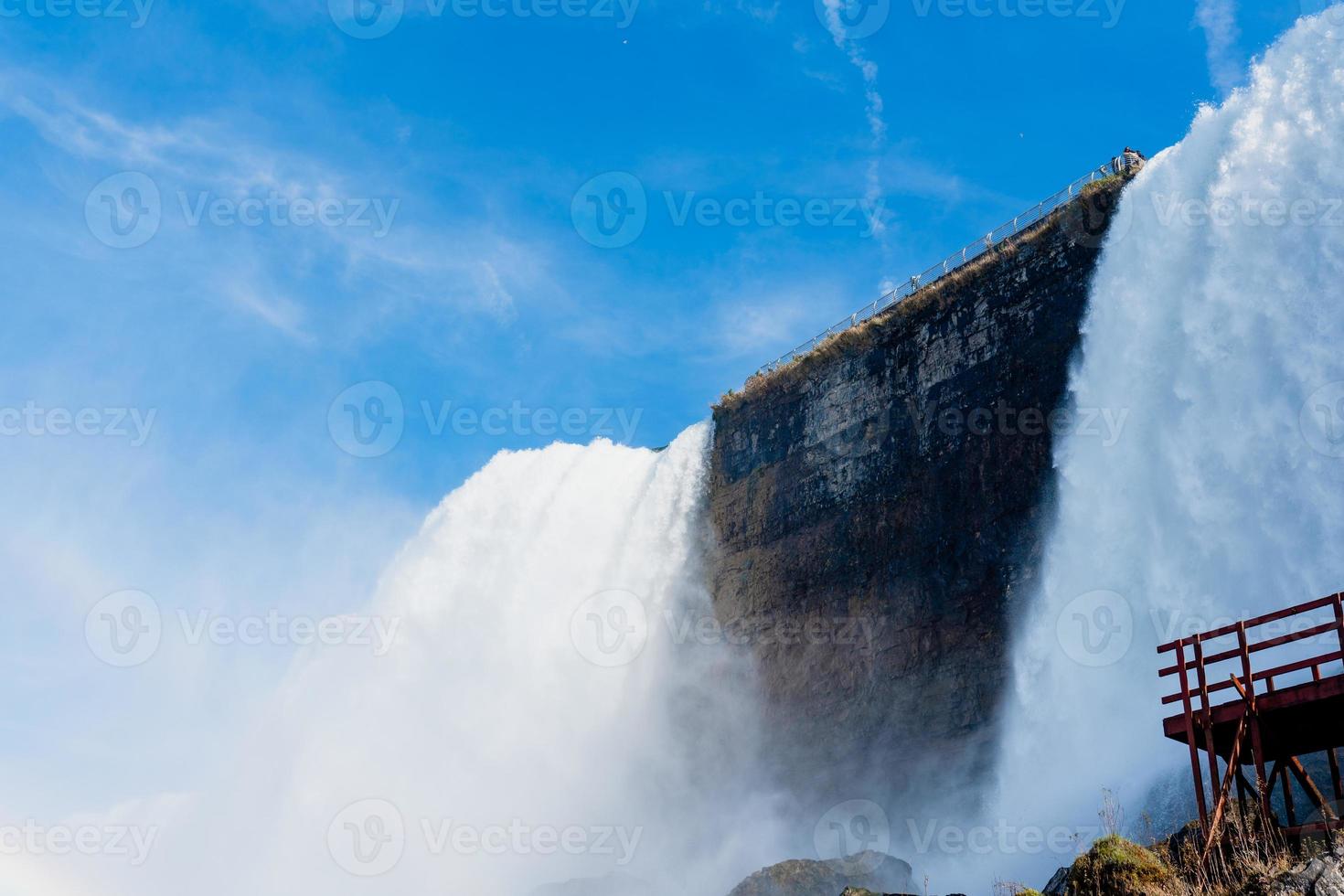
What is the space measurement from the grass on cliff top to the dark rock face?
0.07m

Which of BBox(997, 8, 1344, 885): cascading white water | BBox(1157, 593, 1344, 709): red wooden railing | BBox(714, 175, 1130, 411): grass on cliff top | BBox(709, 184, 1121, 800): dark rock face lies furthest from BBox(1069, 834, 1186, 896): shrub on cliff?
BBox(714, 175, 1130, 411): grass on cliff top

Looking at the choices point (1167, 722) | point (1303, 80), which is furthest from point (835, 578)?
point (1167, 722)

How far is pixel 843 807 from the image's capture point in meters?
35.2

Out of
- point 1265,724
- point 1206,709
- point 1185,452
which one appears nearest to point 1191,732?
point 1206,709

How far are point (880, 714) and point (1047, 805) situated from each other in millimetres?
7630

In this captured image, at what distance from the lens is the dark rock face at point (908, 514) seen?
32.7 metres

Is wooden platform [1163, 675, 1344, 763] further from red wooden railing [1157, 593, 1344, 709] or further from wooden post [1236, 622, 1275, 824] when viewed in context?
red wooden railing [1157, 593, 1344, 709]

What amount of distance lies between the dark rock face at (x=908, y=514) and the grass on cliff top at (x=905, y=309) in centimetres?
7

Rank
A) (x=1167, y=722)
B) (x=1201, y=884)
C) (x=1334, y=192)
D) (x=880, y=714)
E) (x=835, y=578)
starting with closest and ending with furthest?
1. (x=1201, y=884)
2. (x=1167, y=722)
3. (x=1334, y=192)
4. (x=880, y=714)
5. (x=835, y=578)

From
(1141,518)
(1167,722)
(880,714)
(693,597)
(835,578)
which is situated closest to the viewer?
(1167,722)

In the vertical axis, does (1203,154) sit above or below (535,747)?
above

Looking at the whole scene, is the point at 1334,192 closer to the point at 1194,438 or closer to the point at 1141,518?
the point at 1194,438

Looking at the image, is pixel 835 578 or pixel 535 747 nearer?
pixel 835 578

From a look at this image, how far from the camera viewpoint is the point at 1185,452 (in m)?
28.2
